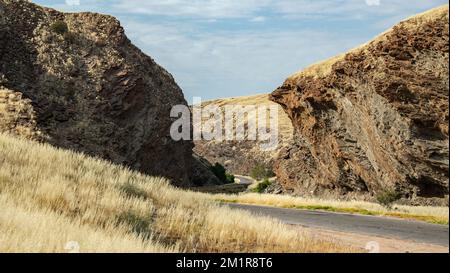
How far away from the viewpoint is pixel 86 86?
140 feet

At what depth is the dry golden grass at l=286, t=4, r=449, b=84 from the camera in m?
28.4

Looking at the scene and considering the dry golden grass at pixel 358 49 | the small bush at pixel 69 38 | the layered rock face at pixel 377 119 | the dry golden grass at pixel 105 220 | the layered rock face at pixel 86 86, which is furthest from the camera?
the small bush at pixel 69 38

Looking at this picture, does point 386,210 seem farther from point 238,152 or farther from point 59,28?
point 238,152

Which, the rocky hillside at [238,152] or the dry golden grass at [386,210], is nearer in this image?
the dry golden grass at [386,210]

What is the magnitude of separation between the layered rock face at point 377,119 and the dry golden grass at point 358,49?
0.33ft

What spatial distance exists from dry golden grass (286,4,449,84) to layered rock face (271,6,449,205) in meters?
0.10

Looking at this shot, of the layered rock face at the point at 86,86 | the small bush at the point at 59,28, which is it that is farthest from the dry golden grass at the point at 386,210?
the small bush at the point at 59,28

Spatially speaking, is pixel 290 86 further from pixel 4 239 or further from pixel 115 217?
pixel 4 239

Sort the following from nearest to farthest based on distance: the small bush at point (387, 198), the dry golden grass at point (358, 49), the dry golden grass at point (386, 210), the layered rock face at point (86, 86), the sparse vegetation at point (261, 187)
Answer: the dry golden grass at point (386, 210) → the dry golden grass at point (358, 49) → the small bush at point (387, 198) → the layered rock face at point (86, 86) → the sparse vegetation at point (261, 187)

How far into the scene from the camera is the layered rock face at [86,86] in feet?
130

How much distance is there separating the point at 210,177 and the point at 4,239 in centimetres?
7101

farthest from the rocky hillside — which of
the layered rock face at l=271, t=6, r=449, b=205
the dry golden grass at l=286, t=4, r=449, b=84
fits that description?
the dry golden grass at l=286, t=4, r=449, b=84

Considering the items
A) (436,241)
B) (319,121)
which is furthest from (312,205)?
(436,241)

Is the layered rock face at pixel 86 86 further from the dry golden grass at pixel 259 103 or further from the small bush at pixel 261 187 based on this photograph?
the dry golden grass at pixel 259 103
